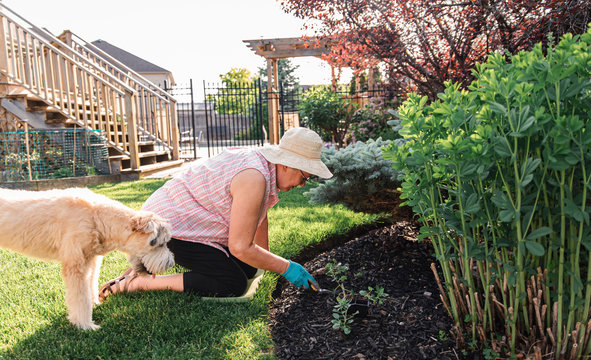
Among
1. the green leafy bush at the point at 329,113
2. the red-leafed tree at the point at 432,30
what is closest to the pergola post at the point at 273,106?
the green leafy bush at the point at 329,113

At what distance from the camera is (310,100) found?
10117mm

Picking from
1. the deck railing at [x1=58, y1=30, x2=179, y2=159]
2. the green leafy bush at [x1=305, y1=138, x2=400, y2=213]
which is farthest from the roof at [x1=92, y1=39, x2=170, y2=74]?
the green leafy bush at [x1=305, y1=138, x2=400, y2=213]

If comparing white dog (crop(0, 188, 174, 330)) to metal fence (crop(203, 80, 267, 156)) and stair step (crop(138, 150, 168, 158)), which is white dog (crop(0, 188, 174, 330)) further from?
stair step (crop(138, 150, 168, 158))

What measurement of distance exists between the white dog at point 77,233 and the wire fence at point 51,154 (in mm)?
6615

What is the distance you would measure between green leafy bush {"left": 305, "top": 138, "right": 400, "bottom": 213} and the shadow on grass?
109cm

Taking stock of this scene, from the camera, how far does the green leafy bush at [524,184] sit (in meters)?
1.59

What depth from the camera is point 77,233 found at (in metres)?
2.58

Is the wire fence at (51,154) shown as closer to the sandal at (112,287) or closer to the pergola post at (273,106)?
the sandal at (112,287)

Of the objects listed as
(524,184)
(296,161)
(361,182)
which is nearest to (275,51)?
(361,182)

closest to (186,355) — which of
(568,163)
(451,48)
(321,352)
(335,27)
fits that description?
(321,352)

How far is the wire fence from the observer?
8.49m

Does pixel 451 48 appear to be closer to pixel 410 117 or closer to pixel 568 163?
pixel 410 117

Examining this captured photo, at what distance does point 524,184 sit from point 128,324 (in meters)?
2.38

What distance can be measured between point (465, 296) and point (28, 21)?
11.5 meters
